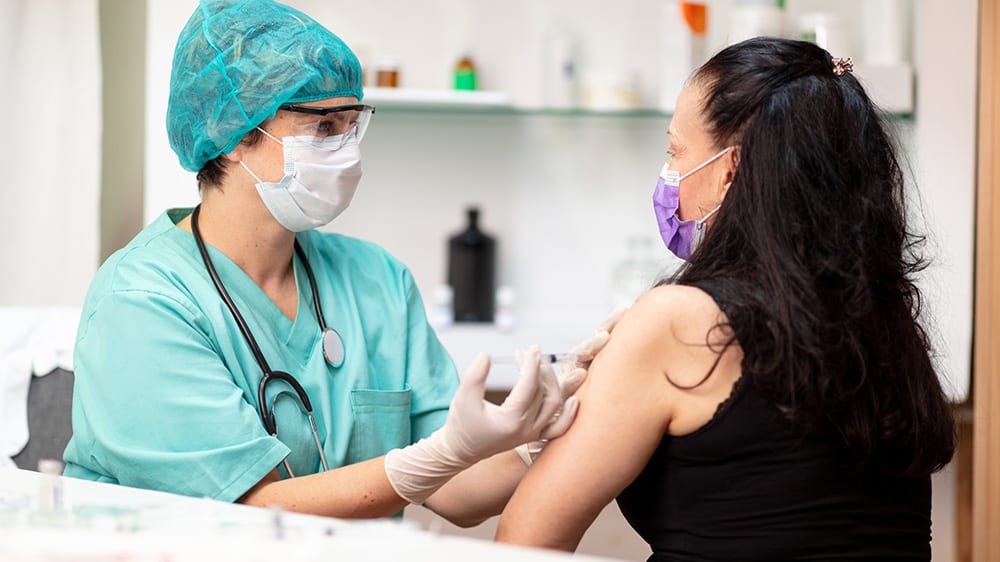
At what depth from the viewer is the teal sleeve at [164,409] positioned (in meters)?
1.26

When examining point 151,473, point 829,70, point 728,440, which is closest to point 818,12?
point 829,70

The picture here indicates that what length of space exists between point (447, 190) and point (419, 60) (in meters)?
0.39

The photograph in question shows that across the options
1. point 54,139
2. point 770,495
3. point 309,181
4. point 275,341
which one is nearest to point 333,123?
point 309,181

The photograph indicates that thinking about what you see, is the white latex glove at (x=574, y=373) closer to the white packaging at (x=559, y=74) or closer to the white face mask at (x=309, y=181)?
the white face mask at (x=309, y=181)

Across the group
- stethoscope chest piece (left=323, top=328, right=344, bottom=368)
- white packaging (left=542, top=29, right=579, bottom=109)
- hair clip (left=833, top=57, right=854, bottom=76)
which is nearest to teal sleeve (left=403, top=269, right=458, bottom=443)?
stethoscope chest piece (left=323, top=328, right=344, bottom=368)

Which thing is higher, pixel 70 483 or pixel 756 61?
pixel 756 61

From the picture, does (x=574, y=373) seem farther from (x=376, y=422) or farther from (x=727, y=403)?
(x=376, y=422)

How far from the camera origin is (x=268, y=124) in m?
1.46

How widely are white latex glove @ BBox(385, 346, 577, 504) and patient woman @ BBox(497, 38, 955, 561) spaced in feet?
0.15

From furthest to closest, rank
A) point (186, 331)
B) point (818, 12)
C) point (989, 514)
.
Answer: point (818, 12) < point (989, 514) < point (186, 331)

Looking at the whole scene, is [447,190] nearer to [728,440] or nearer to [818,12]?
[818,12]

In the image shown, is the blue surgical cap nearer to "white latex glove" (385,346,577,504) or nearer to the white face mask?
the white face mask

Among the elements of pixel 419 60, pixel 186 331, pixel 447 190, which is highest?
pixel 419 60

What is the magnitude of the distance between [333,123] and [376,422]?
0.46 meters
